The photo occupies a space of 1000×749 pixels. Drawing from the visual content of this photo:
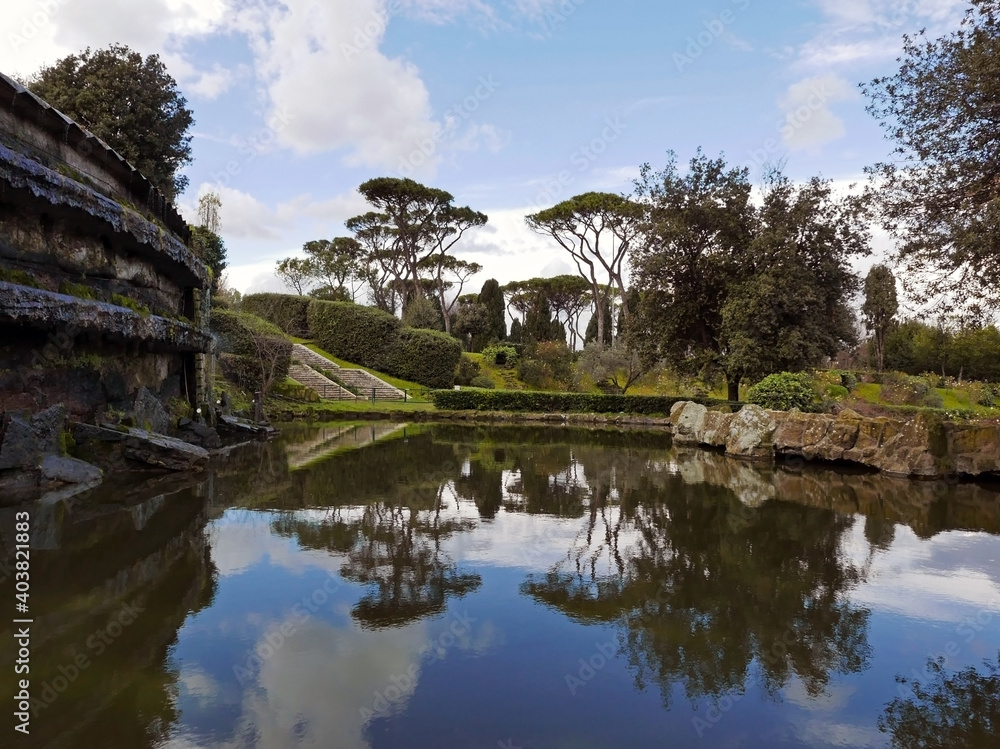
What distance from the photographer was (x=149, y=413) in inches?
479

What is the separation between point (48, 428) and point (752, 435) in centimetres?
1440

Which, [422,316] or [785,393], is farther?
[422,316]

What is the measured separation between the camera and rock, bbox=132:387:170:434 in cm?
1183

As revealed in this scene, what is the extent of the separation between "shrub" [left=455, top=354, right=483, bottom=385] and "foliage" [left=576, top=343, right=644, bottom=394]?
671 cm

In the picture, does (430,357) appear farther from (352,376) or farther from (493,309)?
(493,309)

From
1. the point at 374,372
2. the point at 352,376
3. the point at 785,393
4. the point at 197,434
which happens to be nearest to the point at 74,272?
the point at 197,434

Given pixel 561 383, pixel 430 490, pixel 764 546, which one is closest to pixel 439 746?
pixel 764 546

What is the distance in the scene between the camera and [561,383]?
3650cm

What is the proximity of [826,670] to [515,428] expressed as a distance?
19128 millimetres

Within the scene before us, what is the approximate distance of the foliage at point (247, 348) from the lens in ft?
82.3

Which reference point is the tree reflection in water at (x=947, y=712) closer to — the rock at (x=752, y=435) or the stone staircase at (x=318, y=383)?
the rock at (x=752, y=435)

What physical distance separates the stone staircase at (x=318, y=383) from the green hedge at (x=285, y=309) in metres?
6.55

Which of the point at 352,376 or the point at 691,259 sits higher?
the point at 691,259

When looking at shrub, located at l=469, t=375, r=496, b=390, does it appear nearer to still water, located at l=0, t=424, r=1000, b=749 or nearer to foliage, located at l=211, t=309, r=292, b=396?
foliage, located at l=211, t=309, r=292, b=396
